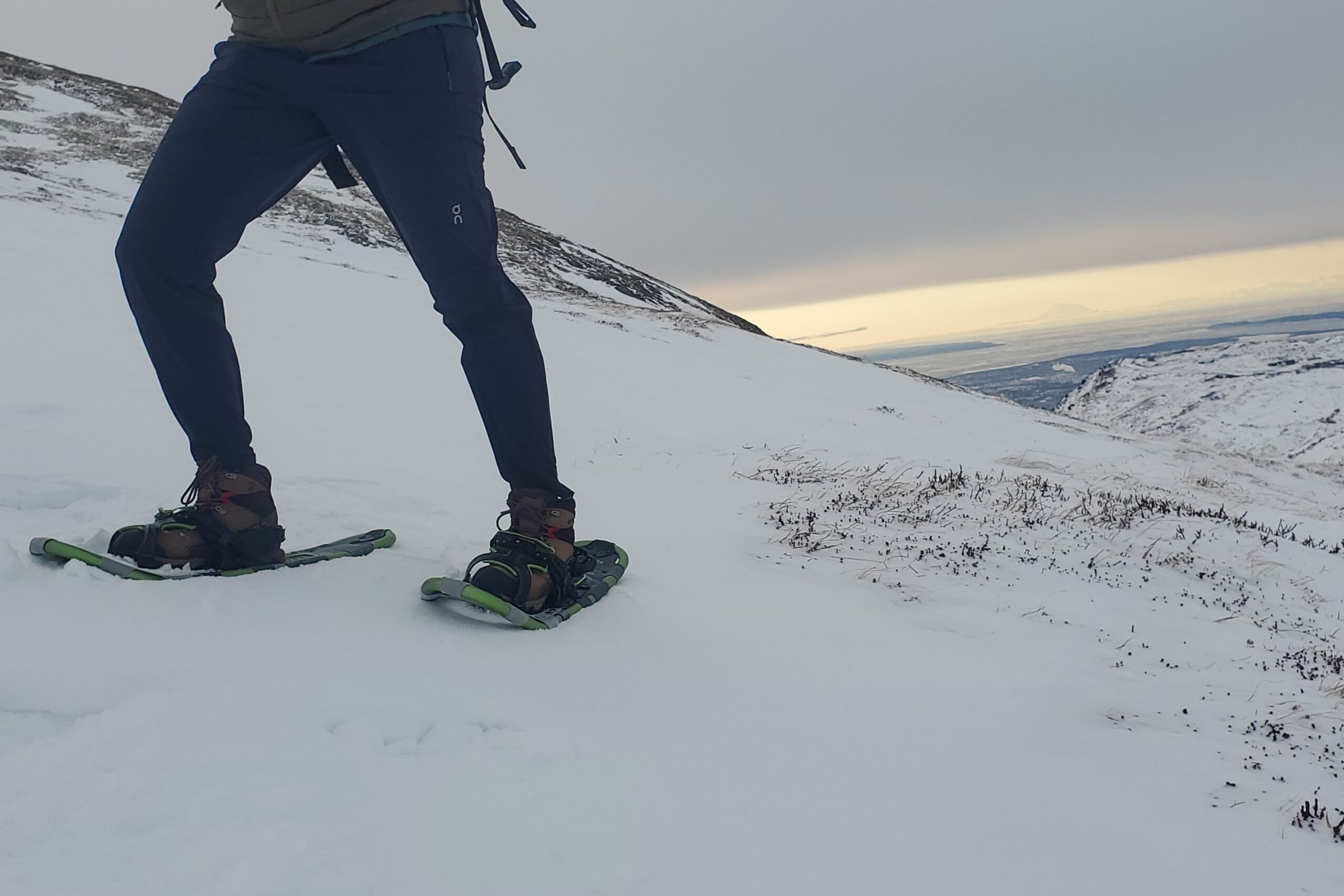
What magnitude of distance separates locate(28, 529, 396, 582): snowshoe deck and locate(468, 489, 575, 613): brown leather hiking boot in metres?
0.62

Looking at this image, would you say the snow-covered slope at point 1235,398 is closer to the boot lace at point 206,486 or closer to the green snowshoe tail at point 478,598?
the green snowshoe tail at point 478,598

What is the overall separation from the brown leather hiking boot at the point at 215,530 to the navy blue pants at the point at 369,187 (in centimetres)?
13

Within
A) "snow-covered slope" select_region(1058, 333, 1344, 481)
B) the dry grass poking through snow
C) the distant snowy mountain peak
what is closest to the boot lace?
the dry grass poking through snow

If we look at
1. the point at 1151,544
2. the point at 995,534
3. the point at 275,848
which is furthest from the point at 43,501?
the point at 1151,544

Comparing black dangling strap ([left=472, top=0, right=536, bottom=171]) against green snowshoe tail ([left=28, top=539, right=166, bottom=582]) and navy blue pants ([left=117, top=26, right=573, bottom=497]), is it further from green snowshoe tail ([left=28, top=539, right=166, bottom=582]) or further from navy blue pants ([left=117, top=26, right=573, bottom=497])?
green snowshoe tail ([left=28, top=539, right=166, bottom=582])

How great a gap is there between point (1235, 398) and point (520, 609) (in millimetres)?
67322

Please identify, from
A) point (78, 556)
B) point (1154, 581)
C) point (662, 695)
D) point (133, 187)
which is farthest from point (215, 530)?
point (133, 187)

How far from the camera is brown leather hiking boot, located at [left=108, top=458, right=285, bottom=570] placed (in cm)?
259

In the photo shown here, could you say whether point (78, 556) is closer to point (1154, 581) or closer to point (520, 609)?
point (520, 609)

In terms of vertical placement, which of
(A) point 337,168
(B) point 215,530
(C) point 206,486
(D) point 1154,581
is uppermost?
(A) point 337,168

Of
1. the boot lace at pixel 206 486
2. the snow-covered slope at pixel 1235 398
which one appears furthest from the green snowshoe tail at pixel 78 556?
the snow-covered slope at pixel 1235 398

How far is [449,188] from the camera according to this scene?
2609 mm

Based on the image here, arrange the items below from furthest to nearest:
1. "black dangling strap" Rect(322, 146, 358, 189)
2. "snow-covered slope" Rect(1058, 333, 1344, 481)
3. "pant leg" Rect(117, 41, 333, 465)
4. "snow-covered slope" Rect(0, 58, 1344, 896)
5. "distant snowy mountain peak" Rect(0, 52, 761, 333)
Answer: "snow-covered slope" Rect(1058, 333, 1344, 481), "distant snowy mountain peak" Rect(0, 52, 761, 333), "black dangling strap" Rect(322, 146, 358, 189), "pant leg" Rect(117, 41, 333, 465), "snow-covered slope" Rect(0, 58, 1344, 896)

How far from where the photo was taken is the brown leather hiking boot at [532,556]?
102 inches
